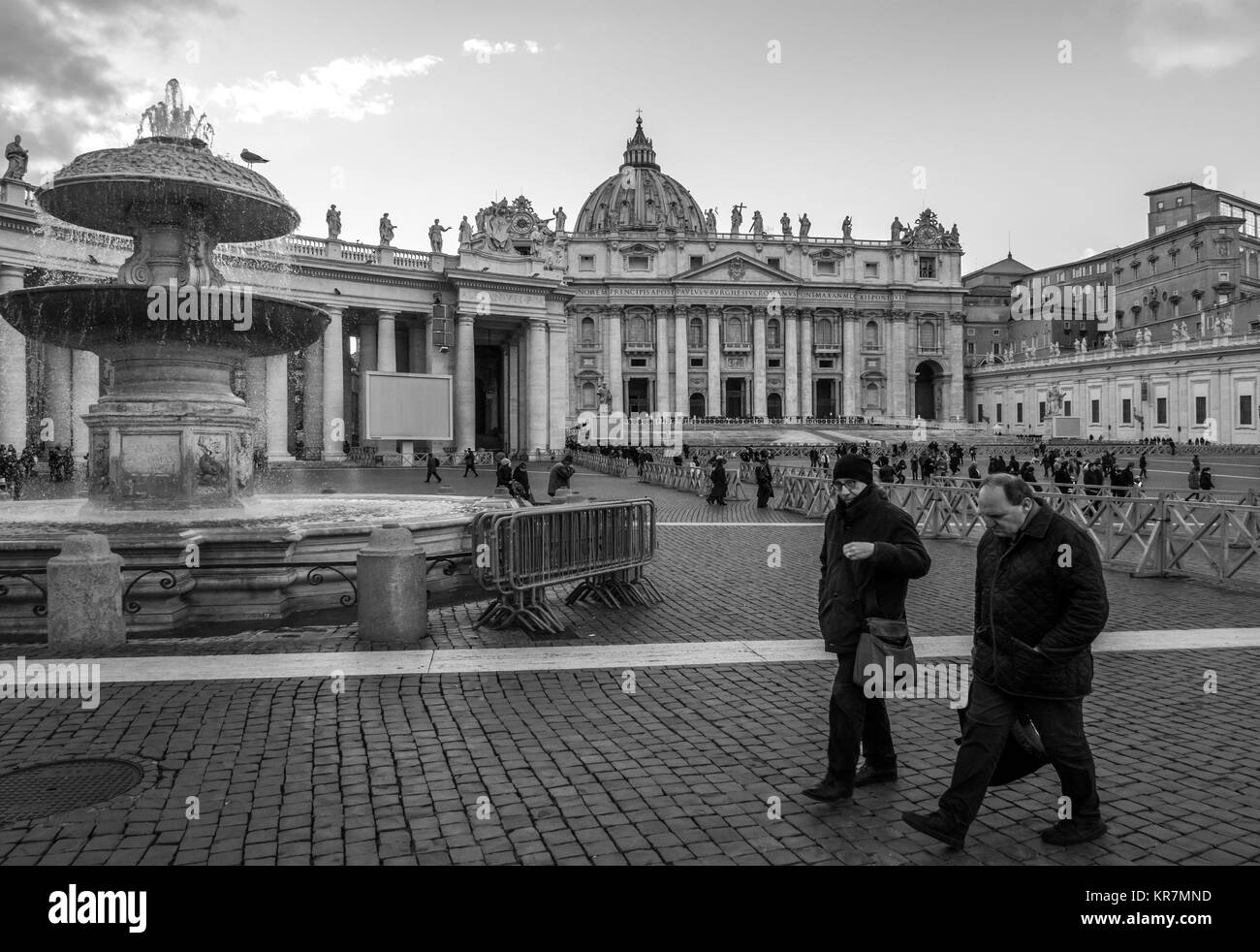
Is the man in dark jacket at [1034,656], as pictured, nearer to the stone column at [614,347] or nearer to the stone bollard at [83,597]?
the stone bollard at [83,597]

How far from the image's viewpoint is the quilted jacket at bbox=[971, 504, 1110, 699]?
3.93 metres

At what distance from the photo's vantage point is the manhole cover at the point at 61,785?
452cm

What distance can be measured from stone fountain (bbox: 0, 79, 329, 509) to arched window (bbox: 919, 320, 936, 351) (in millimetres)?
98495

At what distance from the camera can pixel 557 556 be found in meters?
9.32

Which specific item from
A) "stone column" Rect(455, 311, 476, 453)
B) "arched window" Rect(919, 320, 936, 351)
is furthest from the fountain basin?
"arched window" Rect(919, 320, 936, 351)

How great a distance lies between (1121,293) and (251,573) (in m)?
102

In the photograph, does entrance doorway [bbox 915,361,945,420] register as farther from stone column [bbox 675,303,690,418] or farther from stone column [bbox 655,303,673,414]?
stone column [bbox 655,303,673,414]

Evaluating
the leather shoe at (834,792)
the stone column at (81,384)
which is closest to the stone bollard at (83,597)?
the leather shoe at (834,792)

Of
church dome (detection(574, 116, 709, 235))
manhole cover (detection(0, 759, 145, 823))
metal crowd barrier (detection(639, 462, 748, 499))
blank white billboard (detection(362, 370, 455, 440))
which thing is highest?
church dome (detection(574, 116, 709, 235))

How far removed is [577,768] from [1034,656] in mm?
2451

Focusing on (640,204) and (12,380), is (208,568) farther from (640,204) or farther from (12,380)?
(640,204)

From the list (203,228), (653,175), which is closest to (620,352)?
(653,175)

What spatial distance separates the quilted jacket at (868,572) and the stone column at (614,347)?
92.0 m
